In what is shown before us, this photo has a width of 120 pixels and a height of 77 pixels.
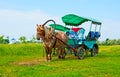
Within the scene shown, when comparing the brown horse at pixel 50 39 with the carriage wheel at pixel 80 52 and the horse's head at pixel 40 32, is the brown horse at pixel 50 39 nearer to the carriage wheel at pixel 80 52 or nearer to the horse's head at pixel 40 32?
the horse's head at pixel 40 32

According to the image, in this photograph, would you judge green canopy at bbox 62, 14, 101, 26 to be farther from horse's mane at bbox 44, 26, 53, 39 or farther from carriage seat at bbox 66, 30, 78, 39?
horse's mane at bbox 44, 26, 53, 39

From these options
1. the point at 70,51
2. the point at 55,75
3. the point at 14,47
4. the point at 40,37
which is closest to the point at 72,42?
the point at 70,51

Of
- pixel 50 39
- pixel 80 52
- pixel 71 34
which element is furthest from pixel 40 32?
pixel 80 52

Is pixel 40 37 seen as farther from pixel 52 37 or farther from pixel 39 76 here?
pixel 39 76

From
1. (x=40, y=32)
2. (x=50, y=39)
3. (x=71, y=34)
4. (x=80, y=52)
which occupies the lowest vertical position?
(x=80, y=52)

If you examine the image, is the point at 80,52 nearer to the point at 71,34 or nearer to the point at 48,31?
the point at 71,34

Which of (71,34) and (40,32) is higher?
(40,32)

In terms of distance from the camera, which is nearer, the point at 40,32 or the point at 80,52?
the point at 40,32

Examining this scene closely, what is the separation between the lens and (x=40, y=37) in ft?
72.6

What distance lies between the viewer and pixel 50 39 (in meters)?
A: 22.8

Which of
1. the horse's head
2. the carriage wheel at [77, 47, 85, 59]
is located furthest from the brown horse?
the carriage wheel at [77, 47, 85, 59]

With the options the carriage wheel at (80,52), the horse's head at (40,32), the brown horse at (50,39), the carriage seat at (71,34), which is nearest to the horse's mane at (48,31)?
the brown horse at (50,39)

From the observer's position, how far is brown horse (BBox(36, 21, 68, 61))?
22.0 m

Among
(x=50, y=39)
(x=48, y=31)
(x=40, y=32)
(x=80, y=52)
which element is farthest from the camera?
(x=80, y=52)
